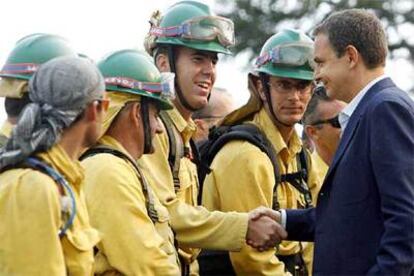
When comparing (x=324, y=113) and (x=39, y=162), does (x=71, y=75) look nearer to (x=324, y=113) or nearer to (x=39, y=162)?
(x=39, y=162)

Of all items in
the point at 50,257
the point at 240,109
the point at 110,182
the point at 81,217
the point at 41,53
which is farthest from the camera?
the point at 240,109

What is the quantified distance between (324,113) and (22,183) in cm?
371

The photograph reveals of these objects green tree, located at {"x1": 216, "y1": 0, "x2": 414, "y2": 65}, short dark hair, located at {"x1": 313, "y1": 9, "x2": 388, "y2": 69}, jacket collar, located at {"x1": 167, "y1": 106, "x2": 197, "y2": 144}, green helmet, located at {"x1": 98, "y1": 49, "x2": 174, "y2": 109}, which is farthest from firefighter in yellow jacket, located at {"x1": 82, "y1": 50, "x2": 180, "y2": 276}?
green tree, located at {"x1": 216, "y1": 0, "x2": 414, "y2": 65}

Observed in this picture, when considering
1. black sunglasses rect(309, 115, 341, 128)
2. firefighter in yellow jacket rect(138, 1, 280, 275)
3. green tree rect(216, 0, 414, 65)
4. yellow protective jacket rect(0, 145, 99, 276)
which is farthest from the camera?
green tree rect(216, 0, 414, 65)

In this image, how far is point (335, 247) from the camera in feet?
23.0

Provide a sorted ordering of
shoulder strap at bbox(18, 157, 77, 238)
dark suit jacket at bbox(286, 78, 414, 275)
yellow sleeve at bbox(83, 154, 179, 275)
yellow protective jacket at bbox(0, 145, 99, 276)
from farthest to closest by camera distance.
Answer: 1. yellow sleeve at bbox(83, 154, 179, 275)
2. dark suit jacket at bbox(286, 78, 414, 275)
3. shoulder strap at bbox(18, 157, 77, 238)
4. yellow protective jacket at bbox(0, 145, 99, 276)

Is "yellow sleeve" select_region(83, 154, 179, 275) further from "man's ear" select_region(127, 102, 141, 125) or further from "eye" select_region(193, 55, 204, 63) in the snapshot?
"eye" select_region(193, 55, 204, 63)

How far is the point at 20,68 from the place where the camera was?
752 cm

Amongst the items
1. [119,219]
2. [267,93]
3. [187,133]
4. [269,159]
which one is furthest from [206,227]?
[267,93]

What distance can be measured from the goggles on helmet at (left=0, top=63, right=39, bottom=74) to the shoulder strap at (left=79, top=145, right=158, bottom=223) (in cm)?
66

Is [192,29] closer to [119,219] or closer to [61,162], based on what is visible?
[119,219]

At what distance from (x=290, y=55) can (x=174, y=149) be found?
143 centimetres

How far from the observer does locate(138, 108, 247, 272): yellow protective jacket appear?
7.80 meters

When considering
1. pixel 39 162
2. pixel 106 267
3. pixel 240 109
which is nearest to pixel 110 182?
pixel 106 267
